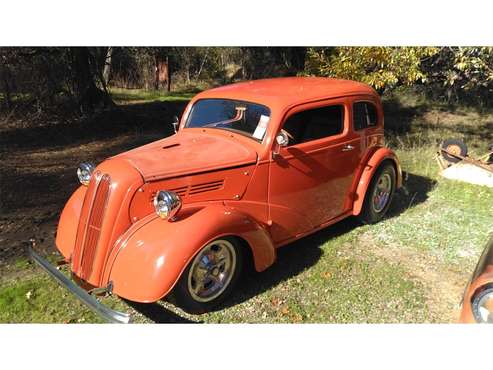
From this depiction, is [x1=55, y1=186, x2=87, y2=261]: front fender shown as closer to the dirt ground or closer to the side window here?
the dirt ground

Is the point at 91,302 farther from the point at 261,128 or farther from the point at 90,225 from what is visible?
the point at 261,128

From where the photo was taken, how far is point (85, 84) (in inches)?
469

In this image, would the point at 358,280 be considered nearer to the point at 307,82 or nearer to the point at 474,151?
the point at 307,82

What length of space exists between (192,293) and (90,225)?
1065 mm

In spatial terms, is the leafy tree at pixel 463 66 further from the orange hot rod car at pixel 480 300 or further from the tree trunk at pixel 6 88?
the tree trunk at pixel 6 88

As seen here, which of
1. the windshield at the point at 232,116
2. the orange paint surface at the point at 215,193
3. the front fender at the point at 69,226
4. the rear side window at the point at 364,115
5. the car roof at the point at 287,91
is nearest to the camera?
the orange paint surface at the point at 215,193

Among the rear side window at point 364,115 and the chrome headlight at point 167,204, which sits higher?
the rear side window at point 364,115

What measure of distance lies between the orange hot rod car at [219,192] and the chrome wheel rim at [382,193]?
392 millimetres

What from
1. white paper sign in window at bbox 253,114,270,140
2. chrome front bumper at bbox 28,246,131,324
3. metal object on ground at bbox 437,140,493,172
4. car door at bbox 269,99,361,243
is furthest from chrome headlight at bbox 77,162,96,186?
metal object on ground at bbox 437,140,493,172

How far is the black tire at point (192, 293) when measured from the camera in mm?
3340

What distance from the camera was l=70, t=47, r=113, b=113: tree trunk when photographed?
1160 centimetres

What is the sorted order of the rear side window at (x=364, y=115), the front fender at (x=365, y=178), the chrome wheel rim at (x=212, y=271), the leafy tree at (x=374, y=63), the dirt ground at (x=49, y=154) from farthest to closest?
the leafy tree at (x=374, y=63) < the dirt ground at (x=49, y=154) < the front fender at (x=365, y=178) < the rear side window at (x=364, y=115) < the chrome wheel rim at (x=212, y=271)

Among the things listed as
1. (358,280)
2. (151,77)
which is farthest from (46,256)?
(151,77)

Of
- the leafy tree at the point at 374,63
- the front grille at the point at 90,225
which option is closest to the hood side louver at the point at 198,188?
the front grille at the point at 90,225
